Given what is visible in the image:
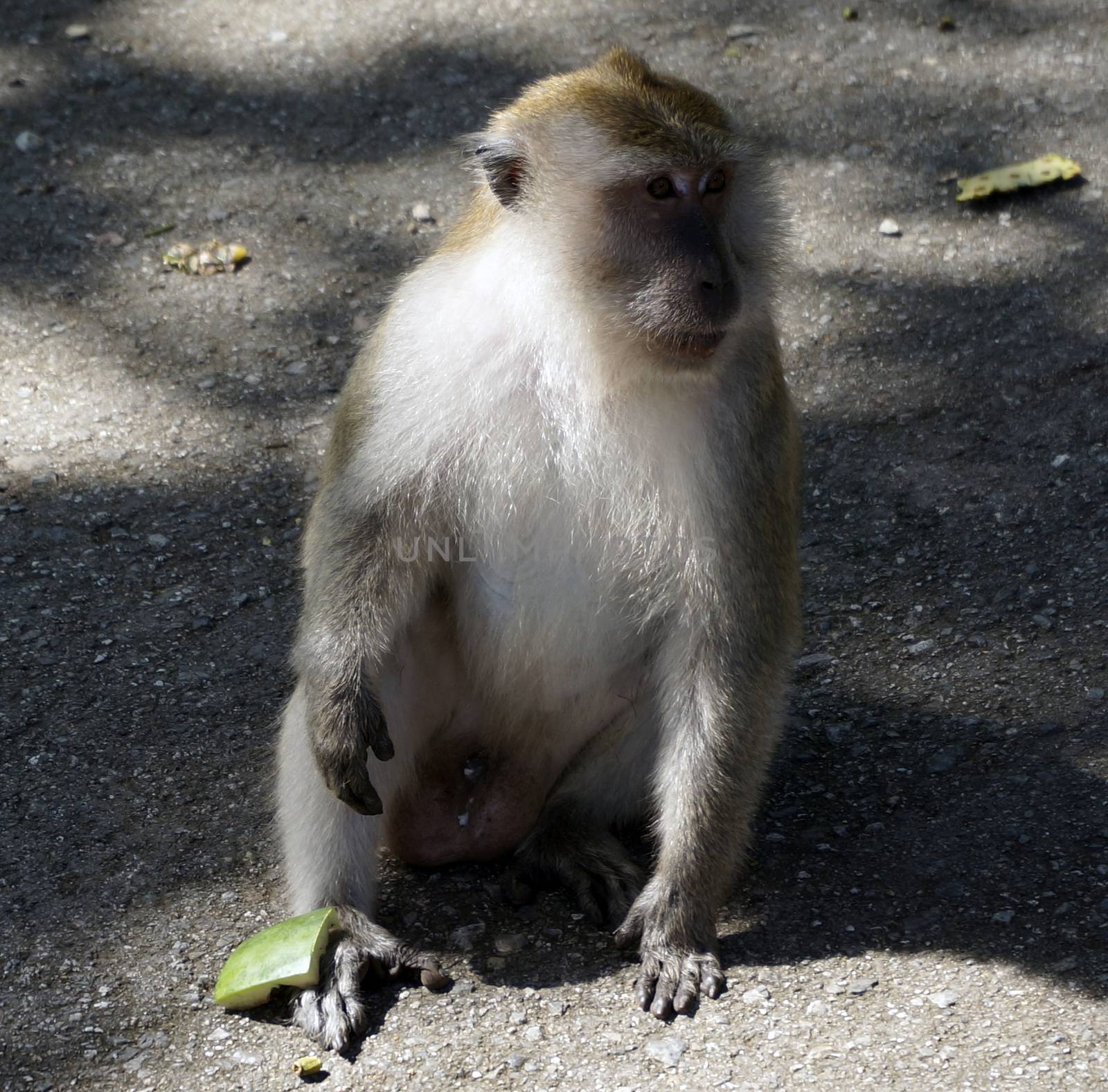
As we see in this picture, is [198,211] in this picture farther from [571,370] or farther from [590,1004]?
[590,1004]

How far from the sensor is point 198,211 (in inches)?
242

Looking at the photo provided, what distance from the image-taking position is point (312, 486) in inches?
197

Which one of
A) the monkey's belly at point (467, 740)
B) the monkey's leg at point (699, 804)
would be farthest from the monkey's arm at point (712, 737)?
the monkey's belly at point (467, 740)

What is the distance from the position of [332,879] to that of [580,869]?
0.56 meters

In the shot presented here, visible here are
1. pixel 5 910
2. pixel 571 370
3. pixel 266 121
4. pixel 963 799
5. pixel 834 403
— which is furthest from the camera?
pixel 266 121

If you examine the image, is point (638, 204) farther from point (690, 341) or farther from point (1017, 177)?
point (1017, 177)

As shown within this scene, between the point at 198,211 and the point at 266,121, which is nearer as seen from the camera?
the point at 198,211

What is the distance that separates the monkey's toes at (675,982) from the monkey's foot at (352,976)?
422mm

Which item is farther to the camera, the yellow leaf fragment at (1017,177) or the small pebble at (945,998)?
the yellow leaf fragment at (1017,177)

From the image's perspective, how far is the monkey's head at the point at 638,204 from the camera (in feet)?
9.84

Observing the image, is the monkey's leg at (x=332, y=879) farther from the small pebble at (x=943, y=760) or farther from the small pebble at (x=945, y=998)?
the small pebble at (x=943, y=760)

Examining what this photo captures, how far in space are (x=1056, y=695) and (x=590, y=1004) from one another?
62.7 inches

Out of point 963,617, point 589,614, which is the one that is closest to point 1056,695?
point 963,617

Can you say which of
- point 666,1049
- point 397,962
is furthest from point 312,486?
point 666,1049
